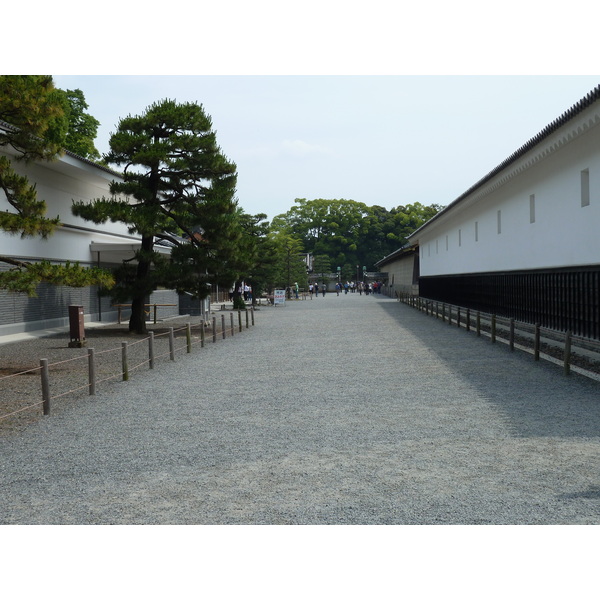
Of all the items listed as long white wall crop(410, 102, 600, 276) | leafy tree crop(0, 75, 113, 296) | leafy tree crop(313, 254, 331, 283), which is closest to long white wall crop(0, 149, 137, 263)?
leafy tree crop(0, 75, 113, 296)

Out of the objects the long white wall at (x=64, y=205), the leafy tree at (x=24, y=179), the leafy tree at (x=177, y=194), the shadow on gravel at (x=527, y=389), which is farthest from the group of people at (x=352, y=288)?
the leafy tree at (x=24, y=179)

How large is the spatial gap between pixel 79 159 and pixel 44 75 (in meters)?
9.83

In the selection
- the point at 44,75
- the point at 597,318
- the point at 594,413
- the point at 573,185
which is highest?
the point at 44,75

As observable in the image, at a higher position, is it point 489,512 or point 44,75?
point 44,75

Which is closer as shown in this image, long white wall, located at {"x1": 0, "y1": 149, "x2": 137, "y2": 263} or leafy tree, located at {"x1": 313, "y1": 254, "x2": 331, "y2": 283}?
long white wall, located at {"x1": 0, "y1": 149, "x2": 137, "y2": 263}

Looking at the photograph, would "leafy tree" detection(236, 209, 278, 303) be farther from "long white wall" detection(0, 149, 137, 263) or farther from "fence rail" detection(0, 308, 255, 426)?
"fence rail" detection(0, 308, 255, 426)

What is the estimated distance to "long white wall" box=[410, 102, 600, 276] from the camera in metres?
13.3

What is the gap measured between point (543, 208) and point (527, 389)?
783cm

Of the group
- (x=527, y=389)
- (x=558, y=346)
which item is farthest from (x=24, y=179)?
(x=558, y=346)

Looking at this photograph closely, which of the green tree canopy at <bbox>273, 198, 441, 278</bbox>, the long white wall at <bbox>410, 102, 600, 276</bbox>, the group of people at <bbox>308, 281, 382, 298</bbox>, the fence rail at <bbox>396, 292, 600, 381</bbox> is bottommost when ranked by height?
the fence rail at <bbox>396, 292, 600, 381</bbox>

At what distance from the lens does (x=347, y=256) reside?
103 meters

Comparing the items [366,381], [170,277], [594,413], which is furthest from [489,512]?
[170,277]

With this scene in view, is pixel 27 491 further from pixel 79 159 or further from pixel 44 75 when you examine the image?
pixel 79 159

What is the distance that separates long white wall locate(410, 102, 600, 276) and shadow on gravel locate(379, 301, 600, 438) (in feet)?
8.90
